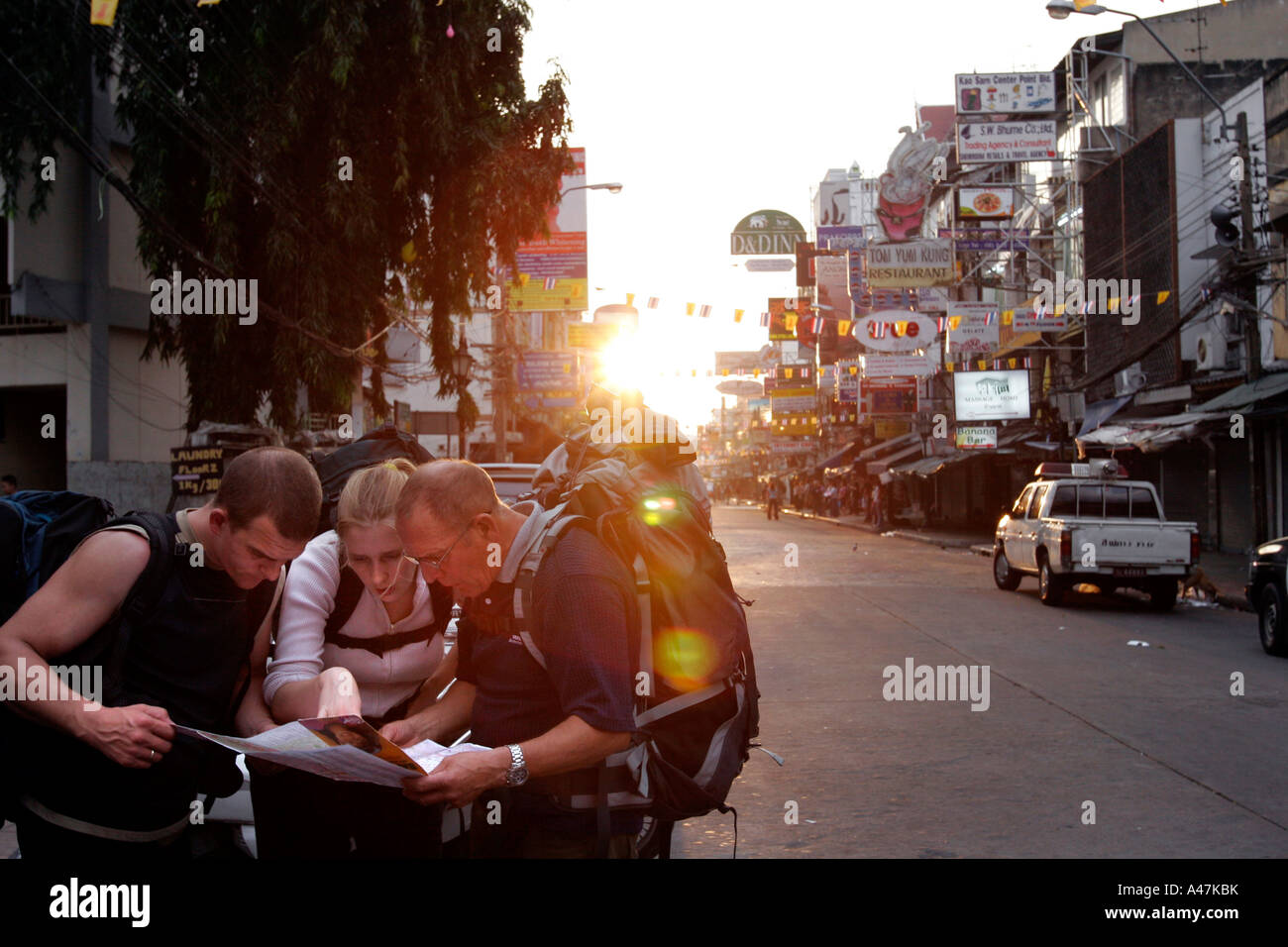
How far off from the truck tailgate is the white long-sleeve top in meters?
14.6

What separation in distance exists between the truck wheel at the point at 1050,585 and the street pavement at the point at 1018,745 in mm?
977

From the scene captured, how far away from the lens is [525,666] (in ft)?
9.17

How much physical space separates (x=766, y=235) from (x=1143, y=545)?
52.2ft

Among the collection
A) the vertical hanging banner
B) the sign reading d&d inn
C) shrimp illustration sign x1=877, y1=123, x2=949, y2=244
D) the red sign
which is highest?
shrimp illustration sign x1=877, y1=123, x2=949, y2=244

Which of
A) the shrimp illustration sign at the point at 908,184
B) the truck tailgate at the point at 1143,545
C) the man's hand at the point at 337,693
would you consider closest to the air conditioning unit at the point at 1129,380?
the shrimp illustration sign at the point at 908,184

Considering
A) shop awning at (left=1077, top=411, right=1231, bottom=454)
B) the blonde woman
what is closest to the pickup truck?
shop awning at (left=1077, top=411, right=1231, bottom=454)

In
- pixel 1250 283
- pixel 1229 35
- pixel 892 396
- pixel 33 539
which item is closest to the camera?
pixel 33 539

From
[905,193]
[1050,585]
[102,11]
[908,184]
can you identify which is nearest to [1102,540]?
[1050,585]

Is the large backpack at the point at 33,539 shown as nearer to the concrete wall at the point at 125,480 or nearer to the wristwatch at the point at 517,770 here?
the wristwatch at the point at 517,770

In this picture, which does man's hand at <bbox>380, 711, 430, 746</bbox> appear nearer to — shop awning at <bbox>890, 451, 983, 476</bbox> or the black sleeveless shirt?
the black sleeveless shirt

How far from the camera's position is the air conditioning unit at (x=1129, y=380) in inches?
1142

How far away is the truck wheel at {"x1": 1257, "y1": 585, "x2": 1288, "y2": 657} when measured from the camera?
11758 millimetres

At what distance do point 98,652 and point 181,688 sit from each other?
0.82 ft

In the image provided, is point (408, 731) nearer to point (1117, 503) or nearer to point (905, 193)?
point (1117, 503)
